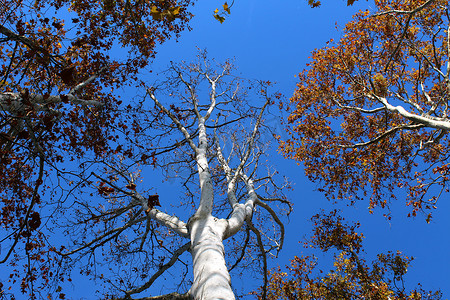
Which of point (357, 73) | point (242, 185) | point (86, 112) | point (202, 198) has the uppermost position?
point (357, 73)

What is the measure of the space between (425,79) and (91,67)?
1066 cm

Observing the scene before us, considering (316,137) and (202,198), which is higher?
(316,137)

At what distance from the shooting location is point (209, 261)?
2.83 m

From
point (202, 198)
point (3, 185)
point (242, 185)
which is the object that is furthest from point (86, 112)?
point (242, 185)

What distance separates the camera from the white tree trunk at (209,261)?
7.95 feet

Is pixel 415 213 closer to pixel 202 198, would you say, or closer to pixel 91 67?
pixel 202 198

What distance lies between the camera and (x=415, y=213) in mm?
7066

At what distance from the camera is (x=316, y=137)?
9.12 m

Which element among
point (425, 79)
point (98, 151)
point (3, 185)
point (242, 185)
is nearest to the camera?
point (3, 185)

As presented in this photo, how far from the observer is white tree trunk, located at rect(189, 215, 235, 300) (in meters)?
2.42

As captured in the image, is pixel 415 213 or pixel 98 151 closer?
pixel 98 151

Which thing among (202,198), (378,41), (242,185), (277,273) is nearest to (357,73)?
(378,41)

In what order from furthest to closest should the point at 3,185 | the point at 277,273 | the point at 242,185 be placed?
the point at 277,273
the point at 242,185
the point at 3,185

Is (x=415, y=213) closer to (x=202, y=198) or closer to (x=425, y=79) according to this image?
(x=425, y=79)
